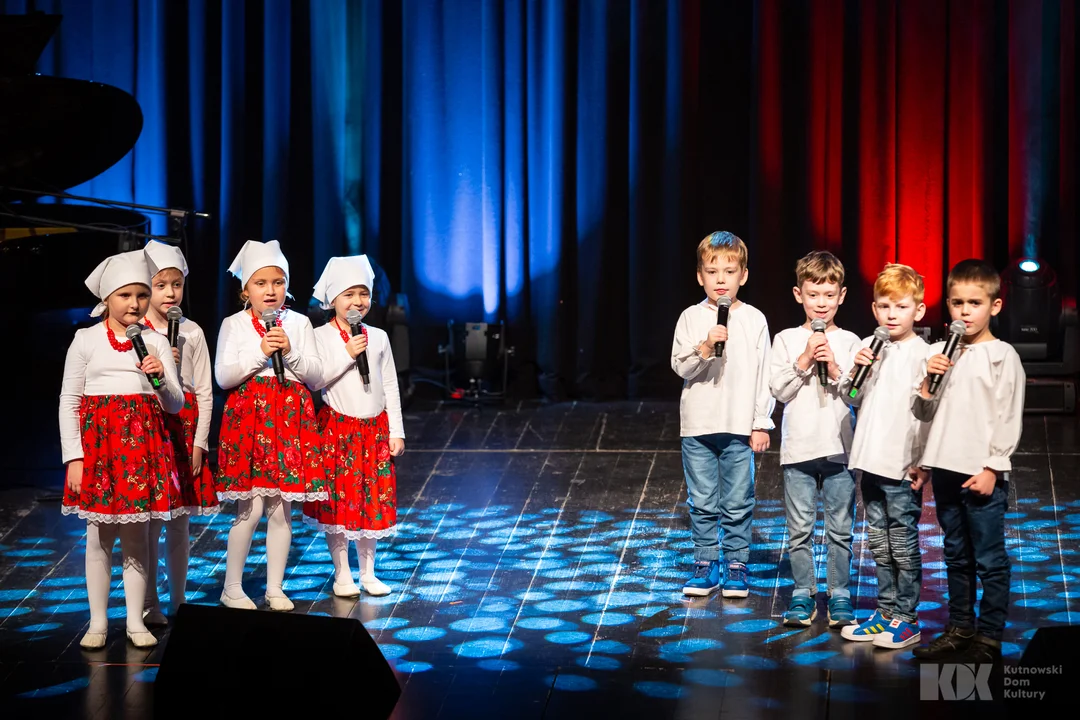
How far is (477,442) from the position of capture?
602 cm

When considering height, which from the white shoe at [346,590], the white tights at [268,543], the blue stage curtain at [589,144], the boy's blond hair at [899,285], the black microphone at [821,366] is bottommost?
the white shoe at [346,590]

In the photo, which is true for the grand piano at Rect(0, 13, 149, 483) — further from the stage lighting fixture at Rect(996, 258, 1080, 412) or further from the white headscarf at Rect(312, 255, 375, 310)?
the stage lighting fixture at Rect(996, 258, 1080, 412)

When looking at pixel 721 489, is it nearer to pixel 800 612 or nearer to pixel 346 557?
pixel 800 612

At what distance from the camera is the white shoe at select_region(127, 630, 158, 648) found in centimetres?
340

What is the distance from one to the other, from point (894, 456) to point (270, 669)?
172 cm

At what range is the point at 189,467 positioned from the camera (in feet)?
11.8

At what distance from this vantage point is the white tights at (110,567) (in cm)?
343

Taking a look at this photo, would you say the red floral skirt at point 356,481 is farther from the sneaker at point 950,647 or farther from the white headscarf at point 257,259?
the sneaker at point 950,647

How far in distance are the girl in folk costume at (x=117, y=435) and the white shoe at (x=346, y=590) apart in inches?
23.6

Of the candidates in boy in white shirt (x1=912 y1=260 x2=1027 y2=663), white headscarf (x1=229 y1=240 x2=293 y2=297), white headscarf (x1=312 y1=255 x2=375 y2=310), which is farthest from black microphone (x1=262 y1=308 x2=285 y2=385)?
boy in white shirt (x1=912 y1=260 x2=1027 y2=663)

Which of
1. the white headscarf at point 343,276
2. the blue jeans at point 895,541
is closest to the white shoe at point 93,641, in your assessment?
the white headscarf at point 343,276

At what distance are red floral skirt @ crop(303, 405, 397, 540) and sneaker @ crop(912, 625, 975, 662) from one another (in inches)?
62.1

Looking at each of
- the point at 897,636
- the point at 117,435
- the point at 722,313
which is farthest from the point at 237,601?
the point at 897,636

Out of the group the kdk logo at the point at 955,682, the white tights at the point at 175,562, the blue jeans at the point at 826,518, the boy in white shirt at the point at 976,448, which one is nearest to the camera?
the kdk logo at the point at 955,682
